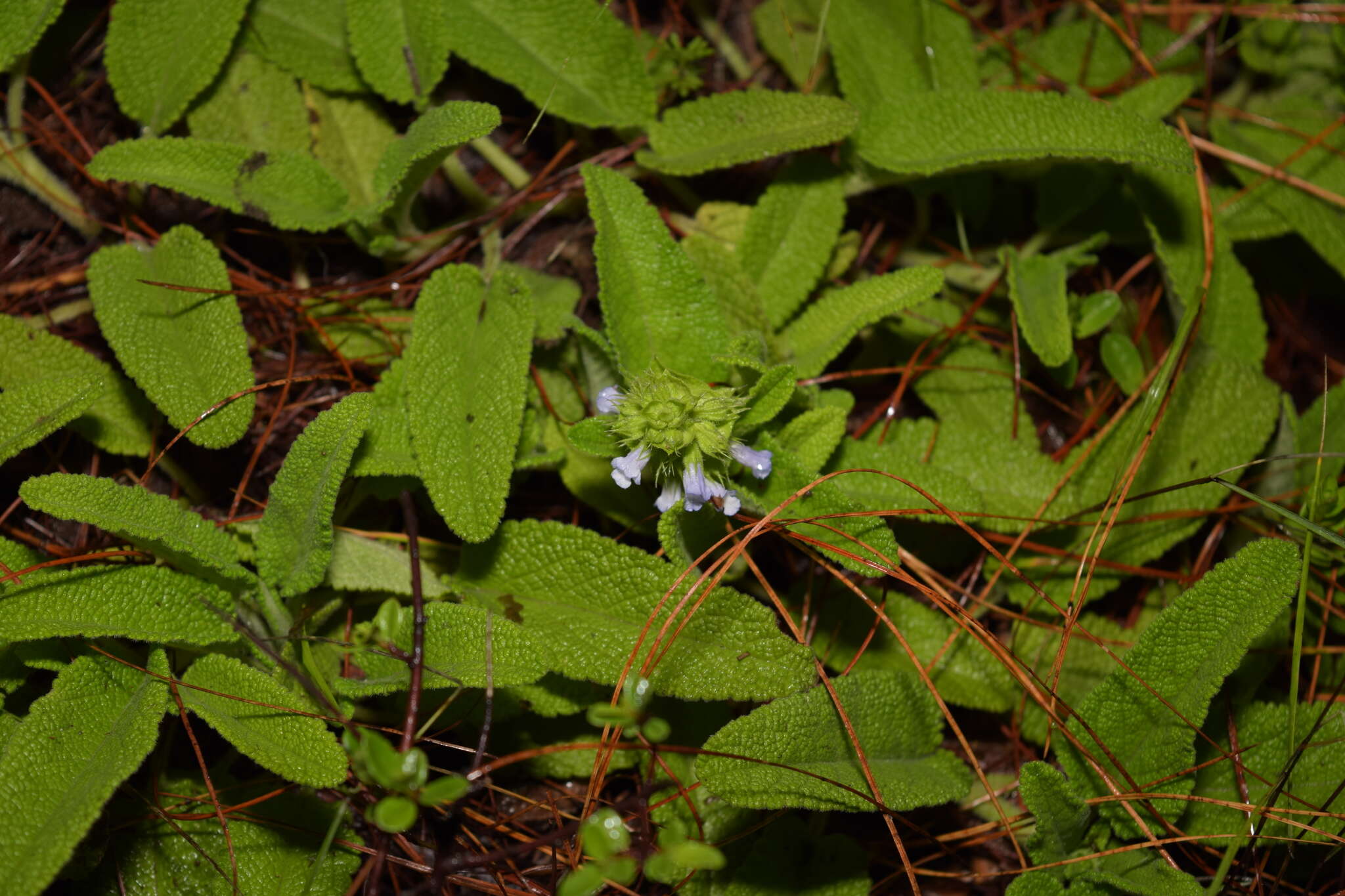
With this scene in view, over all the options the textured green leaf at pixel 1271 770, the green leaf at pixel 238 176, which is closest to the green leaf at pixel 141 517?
the green leaf at pixel 238 176

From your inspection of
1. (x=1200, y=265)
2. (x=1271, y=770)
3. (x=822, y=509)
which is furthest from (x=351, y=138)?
(x=1271, y=770)

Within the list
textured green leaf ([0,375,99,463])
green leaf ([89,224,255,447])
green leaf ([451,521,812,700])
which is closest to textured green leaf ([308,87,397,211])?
green leaf ([89,224,255,447])

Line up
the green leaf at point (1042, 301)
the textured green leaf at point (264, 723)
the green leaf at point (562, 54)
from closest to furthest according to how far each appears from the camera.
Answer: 1. the textured green leaf at point (264, 723)
2. the green leaf at point (1042, 301)
3. the green leaf at point (562, 54)

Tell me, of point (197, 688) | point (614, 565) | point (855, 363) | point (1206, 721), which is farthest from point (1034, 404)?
point (197, 688)

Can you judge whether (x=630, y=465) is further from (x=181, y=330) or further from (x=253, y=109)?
(x=253, y=109)

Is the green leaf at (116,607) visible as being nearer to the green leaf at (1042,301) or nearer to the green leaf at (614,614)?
the green leaf at (614,614)
